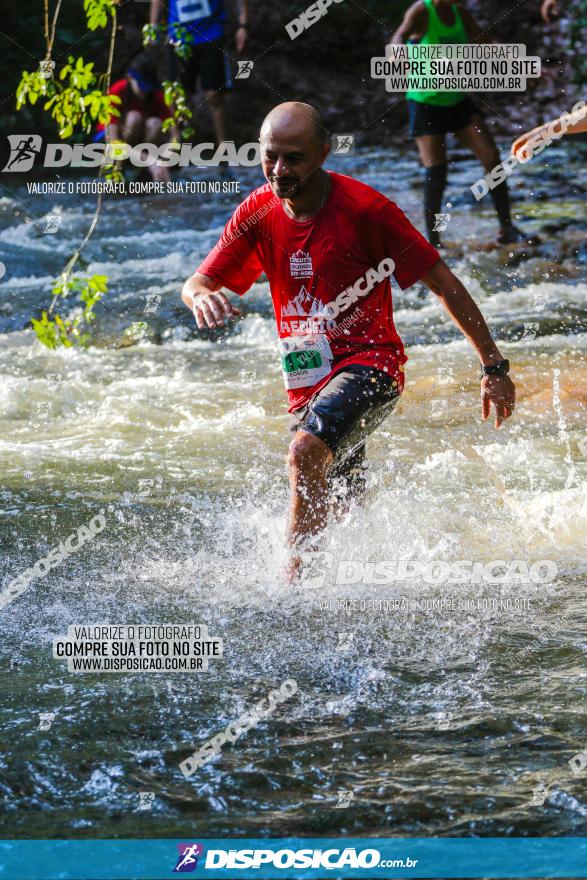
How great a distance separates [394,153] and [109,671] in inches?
534

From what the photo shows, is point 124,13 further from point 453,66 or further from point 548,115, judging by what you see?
point 453,66

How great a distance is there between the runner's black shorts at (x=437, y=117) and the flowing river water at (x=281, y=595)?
148 centimetres

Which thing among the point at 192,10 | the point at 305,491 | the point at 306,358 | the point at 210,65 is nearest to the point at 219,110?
the point at 210,65

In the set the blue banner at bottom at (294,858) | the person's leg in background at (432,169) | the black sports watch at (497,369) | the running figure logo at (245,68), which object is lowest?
the blue banner at bottom at (294,858)

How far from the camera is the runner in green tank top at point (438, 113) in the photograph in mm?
9883

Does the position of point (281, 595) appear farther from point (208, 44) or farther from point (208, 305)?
point (208, 44)

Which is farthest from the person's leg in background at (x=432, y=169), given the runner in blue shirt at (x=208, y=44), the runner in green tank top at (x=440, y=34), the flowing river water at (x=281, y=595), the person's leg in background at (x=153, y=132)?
the person's leg in background at (x=153, y=132)

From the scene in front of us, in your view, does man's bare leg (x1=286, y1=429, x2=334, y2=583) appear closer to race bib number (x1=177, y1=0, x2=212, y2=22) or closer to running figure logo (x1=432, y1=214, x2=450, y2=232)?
running figure logo (x1=432, y1=214, x2=450, y2=232)

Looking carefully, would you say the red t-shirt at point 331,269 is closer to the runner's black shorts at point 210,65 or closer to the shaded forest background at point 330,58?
the runner's black shorts at point 210,65

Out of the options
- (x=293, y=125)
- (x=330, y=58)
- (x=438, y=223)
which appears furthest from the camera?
(x=330, y=58)

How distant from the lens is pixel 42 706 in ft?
12.1

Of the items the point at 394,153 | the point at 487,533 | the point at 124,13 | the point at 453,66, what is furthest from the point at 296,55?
the point at 487,533

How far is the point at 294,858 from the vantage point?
116 inches

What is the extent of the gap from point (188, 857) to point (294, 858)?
0.87 ft
